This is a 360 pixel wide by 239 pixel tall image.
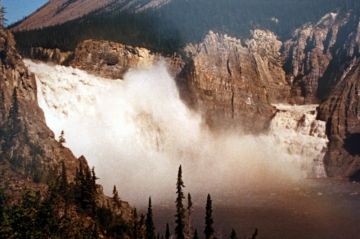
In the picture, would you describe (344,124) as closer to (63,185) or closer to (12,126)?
(12,126)

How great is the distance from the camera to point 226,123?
11375cm

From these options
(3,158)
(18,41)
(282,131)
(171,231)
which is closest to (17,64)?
(3,158)

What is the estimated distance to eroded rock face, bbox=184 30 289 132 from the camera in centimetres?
11344

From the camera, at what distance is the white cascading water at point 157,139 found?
92.1m

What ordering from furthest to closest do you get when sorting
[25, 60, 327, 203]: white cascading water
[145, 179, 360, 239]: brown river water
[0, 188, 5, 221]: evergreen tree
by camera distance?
[25, 60, 327, 203]: white cascading water → [145, 179, 360, 239]: brown river water → [0, 188, 5, 221]: evergreen tree

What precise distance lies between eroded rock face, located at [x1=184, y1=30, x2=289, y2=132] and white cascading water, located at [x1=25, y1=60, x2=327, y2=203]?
7.36ft

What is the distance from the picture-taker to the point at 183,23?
132500 millimetres

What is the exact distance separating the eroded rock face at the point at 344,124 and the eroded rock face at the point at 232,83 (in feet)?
29.8

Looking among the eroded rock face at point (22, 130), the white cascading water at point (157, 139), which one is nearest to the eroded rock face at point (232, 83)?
the white cascading water at point (157, 139)

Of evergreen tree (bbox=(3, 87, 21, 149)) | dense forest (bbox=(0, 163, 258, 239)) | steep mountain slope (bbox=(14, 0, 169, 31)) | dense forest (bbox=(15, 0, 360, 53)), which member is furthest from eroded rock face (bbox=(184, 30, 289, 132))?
evergreen tree (bbox=(3, 87, 21, 149))

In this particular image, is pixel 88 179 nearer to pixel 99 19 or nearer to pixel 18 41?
pixel 18 41

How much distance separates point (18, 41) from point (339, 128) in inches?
2011

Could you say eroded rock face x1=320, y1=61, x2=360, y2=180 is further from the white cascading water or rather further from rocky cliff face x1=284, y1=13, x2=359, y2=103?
rocky cliff face x1=284, y1=13, x2=359, y2=103

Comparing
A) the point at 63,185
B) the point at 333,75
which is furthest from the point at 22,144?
the point at 333,75
